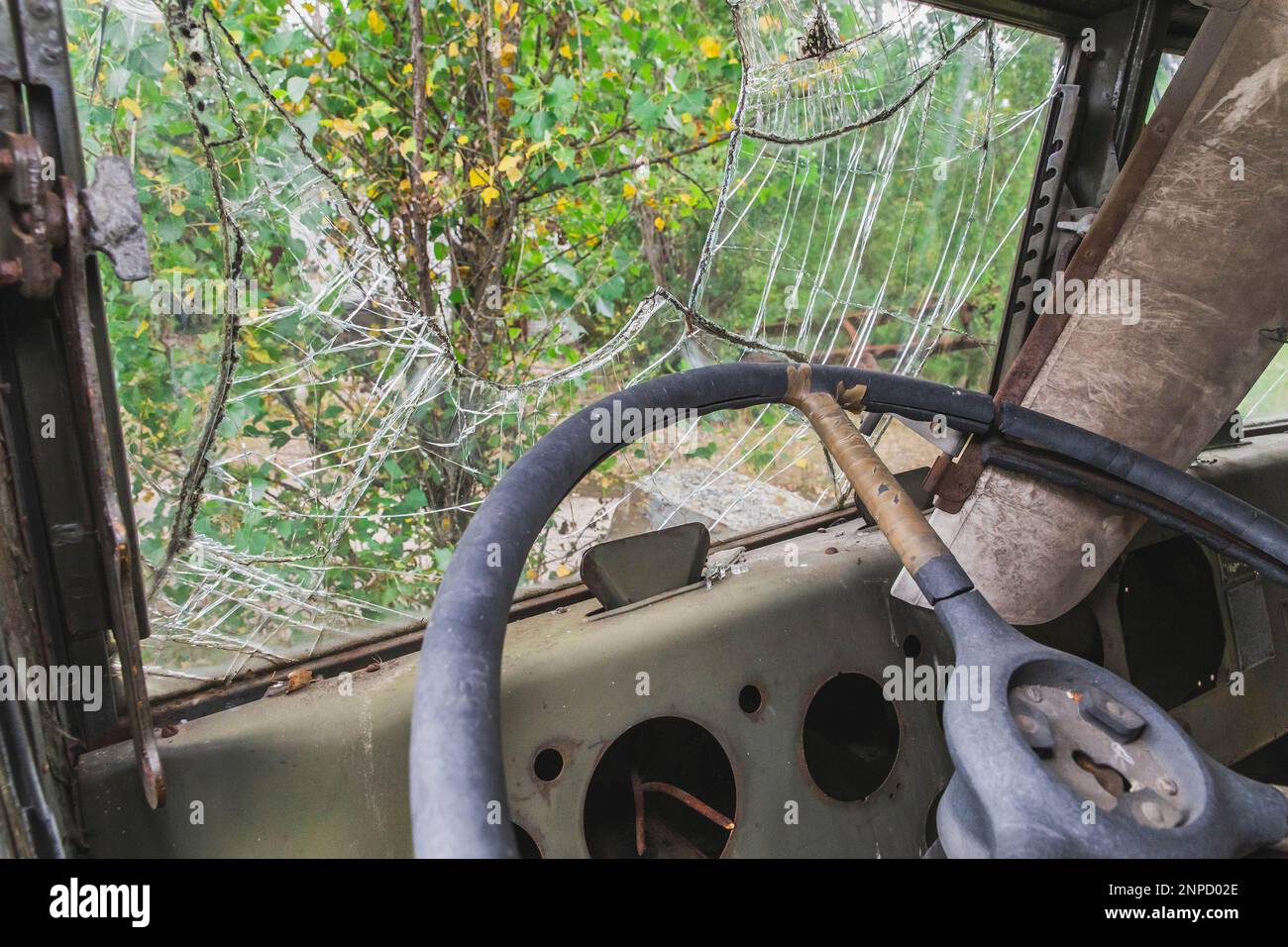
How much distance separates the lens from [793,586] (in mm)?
1682

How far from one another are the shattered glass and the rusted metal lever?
883 mm

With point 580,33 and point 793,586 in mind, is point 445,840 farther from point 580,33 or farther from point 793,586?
point 580,33

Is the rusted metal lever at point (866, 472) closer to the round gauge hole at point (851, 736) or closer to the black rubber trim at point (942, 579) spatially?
the black rubber trim at point (942, 579)

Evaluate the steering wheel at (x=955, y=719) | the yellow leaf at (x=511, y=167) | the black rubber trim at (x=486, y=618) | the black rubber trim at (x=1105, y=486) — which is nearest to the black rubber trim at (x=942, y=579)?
the steering wheel at (x=955, y=719)

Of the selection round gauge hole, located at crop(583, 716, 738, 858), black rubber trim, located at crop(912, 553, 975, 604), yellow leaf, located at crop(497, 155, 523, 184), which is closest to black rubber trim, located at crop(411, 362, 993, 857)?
black rubber trim, located at crop(912, 553, 975, 604)

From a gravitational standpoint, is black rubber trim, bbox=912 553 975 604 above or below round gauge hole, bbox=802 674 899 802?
above

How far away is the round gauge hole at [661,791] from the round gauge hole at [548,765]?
0.17 m

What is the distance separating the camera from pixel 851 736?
5.65 ft

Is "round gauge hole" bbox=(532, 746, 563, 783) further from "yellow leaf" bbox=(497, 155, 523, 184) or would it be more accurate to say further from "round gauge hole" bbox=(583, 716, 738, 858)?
"yellow leaf" bbox=(497, 155, 523, 184)

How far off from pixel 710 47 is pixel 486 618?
8.72 feet

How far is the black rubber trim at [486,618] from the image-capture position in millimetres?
645

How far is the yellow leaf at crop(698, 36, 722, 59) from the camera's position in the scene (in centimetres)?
288
